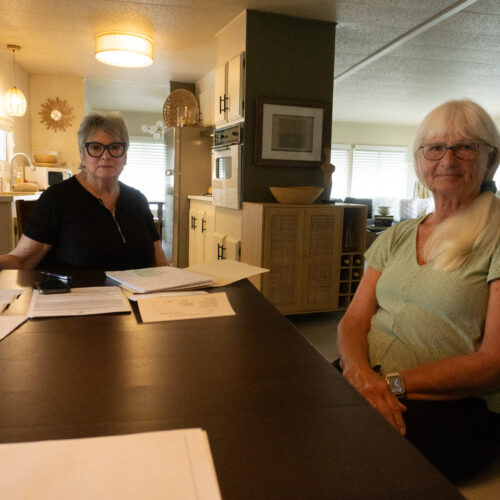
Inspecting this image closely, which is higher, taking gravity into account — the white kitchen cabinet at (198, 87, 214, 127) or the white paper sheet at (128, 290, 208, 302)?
the white kitchen cabinet at (198, 87, 214, 127)

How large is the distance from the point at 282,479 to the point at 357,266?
3.28m

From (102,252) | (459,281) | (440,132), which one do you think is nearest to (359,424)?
(459,281)

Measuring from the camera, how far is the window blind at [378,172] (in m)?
9.89

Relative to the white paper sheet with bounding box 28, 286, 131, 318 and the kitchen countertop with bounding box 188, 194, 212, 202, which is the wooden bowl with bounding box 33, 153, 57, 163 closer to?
the kitchen countertop with bounding box 188, 194, 212, 202

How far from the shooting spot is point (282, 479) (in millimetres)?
473

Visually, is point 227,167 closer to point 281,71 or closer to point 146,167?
point 281,71

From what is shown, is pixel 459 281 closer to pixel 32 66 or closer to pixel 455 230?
pixel 455 230

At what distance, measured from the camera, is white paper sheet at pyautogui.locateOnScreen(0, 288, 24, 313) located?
108 centimetres

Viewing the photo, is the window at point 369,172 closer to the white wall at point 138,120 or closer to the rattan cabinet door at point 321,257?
the white wall at point 138,120

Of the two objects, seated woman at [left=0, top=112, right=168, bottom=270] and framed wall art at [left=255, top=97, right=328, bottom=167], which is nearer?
seated woman at [left=0, top=112, right=168, bottom=270]

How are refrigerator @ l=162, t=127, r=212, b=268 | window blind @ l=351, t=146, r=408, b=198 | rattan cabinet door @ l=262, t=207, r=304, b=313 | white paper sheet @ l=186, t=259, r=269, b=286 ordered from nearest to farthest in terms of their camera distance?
white paper sheet @ l=186, t=259, r=269, b=286, rattan cabinet door @ l=262, t=207, r=304, b=313, refrigerator @ l=162, t=127, r=212, b=268, window blind @ l=351, t=146, r=408, b=198

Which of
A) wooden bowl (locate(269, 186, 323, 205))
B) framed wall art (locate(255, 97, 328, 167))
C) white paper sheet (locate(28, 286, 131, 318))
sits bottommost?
white paper sheet (locate(28, 286, 131, 318))

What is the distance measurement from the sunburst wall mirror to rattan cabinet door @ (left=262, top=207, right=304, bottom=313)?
3911 mm

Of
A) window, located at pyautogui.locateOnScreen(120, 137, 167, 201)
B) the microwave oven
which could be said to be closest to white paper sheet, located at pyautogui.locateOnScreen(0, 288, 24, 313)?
the microwave oven
